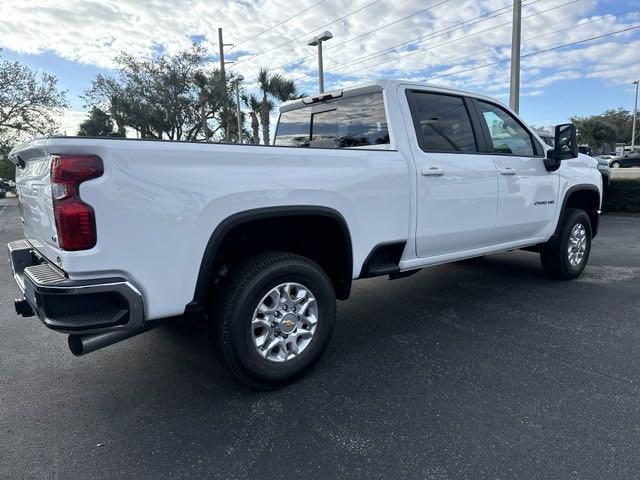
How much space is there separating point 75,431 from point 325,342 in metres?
1.58

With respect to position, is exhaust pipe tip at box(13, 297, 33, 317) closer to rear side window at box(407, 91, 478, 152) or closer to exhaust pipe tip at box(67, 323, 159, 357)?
exhaust pipe tip at box(67, 323, 159, 357)

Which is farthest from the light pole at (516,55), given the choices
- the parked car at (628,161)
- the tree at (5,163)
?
the parked car at (628,161)

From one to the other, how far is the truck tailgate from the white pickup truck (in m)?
0.02

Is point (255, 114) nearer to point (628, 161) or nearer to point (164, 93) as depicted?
point (164, 93)

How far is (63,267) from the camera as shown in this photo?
83.7 inches

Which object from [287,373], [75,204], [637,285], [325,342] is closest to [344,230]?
[325,342]

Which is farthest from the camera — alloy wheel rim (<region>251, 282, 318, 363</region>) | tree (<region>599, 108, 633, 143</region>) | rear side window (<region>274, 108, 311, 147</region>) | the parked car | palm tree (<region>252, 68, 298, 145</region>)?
tree (<region>599, 108, 633, 143</region>)

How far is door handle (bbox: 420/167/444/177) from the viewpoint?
3.42 meters

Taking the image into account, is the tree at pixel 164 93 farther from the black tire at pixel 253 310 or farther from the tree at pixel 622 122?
the tree at pixel 622 122

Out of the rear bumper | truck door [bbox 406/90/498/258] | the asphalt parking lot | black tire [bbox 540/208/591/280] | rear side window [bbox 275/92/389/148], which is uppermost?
rear side window [bbox 275/92/389/148]

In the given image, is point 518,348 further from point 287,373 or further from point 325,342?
point 287,373

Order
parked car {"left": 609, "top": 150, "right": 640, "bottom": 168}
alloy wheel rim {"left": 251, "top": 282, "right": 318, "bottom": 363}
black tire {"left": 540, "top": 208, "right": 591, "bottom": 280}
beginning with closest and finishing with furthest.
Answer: alloy wheel rim {"left": 251, "top": 282, "right": 318, "bottom": 363} → black tire {"left": 540, "top": 208, "right": 591, "bottom": 280} → parked car {"left": 609, "top": 150, "right": 640, "bottom": 168}

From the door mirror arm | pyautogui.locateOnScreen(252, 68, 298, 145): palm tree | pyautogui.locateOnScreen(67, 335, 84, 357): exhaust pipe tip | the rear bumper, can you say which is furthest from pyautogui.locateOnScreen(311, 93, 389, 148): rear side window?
pyautogui.locateOnScreen(252, 68, 298, 145): palm tree

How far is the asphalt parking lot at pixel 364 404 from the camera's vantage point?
218 cm
